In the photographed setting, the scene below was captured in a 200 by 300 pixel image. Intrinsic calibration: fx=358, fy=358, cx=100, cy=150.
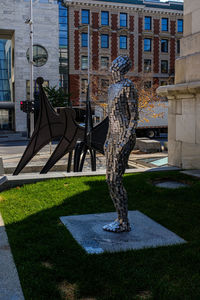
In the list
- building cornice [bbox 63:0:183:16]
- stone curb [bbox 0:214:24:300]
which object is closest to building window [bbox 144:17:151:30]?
building cornice [bbox 63:0:183:16]

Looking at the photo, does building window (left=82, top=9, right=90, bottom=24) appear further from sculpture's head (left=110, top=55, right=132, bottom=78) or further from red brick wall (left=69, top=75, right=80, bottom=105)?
sculpture's head (left=110, top=55, right=132, bottom=78)

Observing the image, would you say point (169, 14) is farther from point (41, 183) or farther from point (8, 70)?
point (41, 183)

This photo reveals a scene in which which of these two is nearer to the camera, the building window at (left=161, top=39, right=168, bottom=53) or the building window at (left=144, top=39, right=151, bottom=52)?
the building window at (left=144, top=39, right=151, bottom=52)

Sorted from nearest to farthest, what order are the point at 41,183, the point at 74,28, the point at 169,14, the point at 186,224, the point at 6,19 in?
the point at 186,224 → the point at 41,183 → the point at 6,19 → the point at 74,28 → the point at 169,14

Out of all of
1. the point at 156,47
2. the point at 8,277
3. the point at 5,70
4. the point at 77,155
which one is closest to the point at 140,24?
the point at 156,47

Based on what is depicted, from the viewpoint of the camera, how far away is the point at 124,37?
43.0 meters

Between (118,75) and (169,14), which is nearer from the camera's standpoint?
(118,75)

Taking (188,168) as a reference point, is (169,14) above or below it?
above

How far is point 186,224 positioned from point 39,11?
3770 centimetres

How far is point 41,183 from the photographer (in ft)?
27.1

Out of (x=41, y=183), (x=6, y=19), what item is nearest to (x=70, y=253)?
(x=41, y=183)

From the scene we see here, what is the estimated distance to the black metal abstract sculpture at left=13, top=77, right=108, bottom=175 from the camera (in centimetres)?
1191

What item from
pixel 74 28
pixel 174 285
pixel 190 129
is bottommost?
pixel 174 285

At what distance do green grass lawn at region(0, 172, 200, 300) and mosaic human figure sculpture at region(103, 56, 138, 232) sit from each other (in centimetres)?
86
